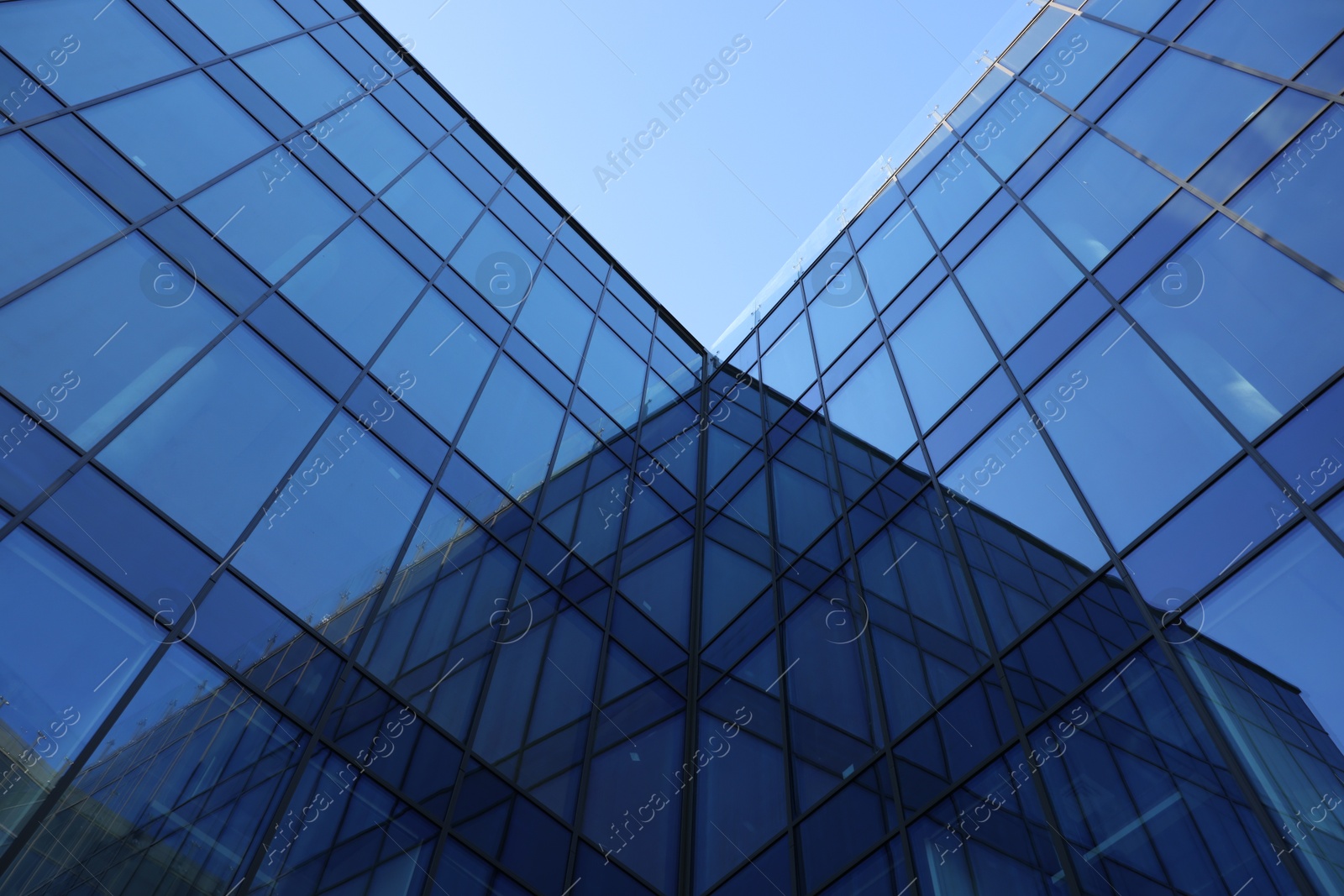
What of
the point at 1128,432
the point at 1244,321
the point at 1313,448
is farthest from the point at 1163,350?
the point at 1313,448

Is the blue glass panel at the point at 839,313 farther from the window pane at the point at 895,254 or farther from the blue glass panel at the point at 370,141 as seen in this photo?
the blue glass panel at the point at 370,141

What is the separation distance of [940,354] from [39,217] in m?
12.4

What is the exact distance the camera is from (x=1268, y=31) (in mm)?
11453

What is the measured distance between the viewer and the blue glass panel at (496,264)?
1700 cm

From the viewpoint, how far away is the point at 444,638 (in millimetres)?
11398

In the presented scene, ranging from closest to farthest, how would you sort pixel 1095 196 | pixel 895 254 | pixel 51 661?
1. pixel 51 661
2. pixel 1095 196
3. pixel 895 254

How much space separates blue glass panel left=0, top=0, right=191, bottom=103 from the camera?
10922 millimetres

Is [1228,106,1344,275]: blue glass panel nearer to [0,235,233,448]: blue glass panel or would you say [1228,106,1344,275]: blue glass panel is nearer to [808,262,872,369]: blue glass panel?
[808,262,872,369]: blue glass panel

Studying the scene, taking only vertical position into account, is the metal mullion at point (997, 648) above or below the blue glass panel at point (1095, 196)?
below

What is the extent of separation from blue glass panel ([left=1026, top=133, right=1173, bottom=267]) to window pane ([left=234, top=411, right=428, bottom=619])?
400 inches

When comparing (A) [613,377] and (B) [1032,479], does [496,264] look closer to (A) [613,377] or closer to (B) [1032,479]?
(A) [613,377]

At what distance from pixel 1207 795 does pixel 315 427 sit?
1048 centimetres

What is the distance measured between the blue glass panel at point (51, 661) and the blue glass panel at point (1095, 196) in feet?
41.0

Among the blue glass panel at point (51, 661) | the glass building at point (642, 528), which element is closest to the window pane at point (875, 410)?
the glass building at point (642, 528)
